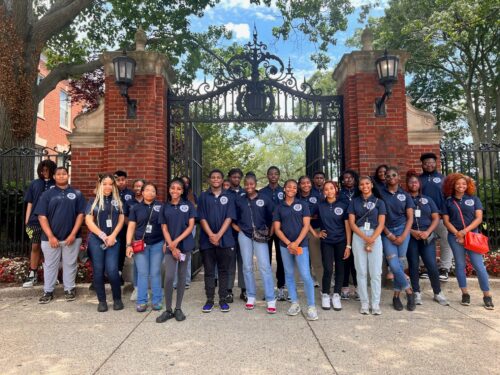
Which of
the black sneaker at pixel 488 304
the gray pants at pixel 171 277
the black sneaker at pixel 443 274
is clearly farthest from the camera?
the black sneaker at pixel 443 274

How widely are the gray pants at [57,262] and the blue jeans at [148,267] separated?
1.19m

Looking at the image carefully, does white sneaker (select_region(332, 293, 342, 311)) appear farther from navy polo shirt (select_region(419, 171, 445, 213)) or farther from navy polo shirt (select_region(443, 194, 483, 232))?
navy polo shirt (select_region(419, 171, 445, 213))

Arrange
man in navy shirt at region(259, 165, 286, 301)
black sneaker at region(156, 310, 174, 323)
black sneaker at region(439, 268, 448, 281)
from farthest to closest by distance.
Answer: black sneaker at region(439, 268, 448, 281) → man in navy shirt at region(259, 165, 286, 301) → black sneaker at region(156, 310, 174, 323)

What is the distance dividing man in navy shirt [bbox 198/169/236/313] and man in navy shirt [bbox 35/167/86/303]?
1.87 metres

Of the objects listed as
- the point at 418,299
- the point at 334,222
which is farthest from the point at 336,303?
the point at 418,299

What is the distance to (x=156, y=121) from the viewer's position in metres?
6.27

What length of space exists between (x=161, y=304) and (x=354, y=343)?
2.51m

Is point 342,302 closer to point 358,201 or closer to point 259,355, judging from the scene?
point 358,201

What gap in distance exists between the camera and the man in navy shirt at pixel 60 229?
5.00 m

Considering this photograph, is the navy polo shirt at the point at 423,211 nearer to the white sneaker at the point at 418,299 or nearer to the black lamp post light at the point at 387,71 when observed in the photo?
the white sneaker at the point at 418,299

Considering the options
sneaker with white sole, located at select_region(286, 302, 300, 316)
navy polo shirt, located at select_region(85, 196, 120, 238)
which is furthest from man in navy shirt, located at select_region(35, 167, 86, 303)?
sneaker with white sole, located at select_region(286, 302, 300, 316)

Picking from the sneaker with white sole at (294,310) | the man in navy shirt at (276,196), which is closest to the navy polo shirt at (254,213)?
the man in navy shirt at (276,196)

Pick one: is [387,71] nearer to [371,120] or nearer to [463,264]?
[371,120]

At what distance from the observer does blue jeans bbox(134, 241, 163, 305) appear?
4559 millimetres
